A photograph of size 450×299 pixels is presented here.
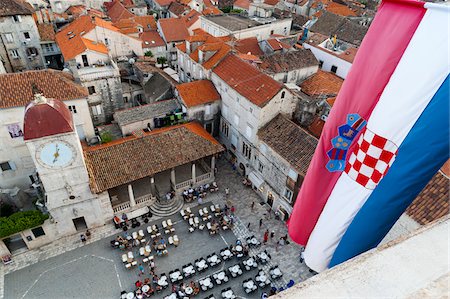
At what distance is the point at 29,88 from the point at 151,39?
104ft

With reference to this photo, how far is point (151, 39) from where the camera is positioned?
60312 millimetres

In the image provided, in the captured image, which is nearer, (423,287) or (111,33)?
(423,287)

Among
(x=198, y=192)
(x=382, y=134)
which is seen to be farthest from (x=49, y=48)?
(x=382, y=134)

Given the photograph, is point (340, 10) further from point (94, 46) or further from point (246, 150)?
point (94, 46)

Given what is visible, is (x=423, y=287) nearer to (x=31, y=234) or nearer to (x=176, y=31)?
(x=31, y=234)

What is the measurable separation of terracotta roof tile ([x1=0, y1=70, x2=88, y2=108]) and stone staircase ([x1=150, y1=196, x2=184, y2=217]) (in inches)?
561

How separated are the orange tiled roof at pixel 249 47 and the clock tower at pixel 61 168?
31.4 meters

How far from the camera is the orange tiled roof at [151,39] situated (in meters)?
59.1

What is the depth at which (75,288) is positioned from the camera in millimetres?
27656

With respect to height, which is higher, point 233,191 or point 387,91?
point 387,91

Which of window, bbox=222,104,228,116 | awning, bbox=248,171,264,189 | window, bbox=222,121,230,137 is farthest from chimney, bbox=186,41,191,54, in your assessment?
awning, bbox=248,171,264,189

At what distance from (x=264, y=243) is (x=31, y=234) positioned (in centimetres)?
2216

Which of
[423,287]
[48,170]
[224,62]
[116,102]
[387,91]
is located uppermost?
[387,91]

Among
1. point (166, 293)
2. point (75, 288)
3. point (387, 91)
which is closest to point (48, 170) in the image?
point (75, 288)
